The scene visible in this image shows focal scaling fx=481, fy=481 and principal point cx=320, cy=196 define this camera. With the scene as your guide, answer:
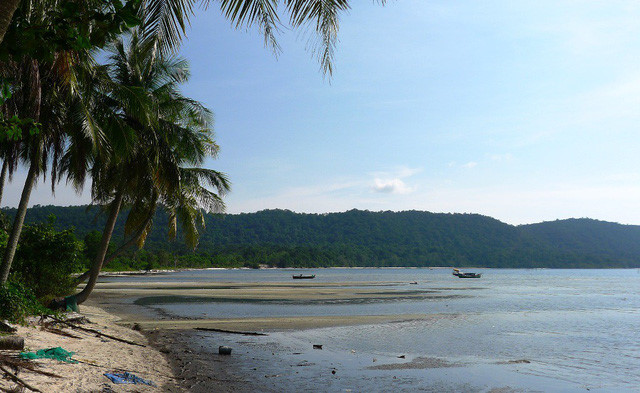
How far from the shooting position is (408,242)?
Answer: 16838 centimetres

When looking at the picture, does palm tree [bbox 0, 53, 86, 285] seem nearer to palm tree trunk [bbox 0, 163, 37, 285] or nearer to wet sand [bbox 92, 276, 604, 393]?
palm tree trunk [bbox 0, 163, 37, 285]

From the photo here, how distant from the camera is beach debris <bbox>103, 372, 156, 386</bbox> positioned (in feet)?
24.4

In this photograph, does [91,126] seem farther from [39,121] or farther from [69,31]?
[69,31]

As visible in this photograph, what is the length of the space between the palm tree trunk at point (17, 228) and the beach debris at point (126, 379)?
542cm

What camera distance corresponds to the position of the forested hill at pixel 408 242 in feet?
504

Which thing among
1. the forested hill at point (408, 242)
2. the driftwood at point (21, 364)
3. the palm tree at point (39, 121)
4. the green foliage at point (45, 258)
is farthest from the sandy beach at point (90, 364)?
the forested hill at point (408, 242)

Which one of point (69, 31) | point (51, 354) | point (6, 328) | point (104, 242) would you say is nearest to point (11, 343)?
point (51, 354)

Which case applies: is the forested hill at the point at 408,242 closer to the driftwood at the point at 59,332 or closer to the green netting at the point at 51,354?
the driftwood at the point at 59,332

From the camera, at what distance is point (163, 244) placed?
465 feet

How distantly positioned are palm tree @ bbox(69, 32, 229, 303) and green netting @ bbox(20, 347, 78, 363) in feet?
20.9

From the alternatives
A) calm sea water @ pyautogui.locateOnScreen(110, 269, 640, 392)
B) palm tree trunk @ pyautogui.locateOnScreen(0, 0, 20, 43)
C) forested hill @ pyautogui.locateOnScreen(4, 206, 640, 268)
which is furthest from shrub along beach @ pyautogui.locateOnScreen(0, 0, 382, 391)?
forested hill @ pyautogui.locateOnScreen(4, 206, 640, 268)

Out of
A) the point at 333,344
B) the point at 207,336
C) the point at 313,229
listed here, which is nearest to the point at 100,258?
the point at 207,336

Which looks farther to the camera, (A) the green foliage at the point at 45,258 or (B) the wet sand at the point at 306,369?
(A) the green foliage at the point at 45,258

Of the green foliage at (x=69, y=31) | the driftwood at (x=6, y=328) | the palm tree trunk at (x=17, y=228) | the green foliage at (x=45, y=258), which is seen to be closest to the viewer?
the green foliage at (x=69, y=31)
